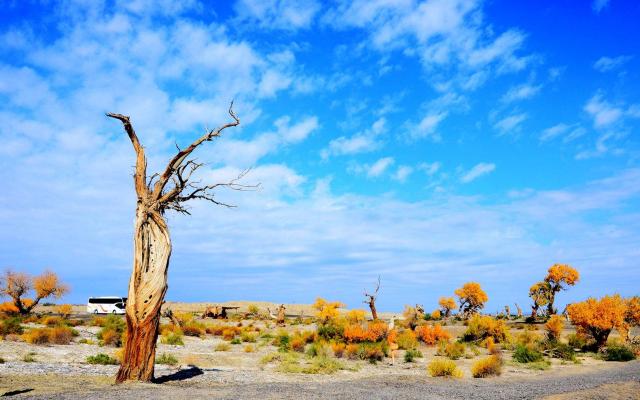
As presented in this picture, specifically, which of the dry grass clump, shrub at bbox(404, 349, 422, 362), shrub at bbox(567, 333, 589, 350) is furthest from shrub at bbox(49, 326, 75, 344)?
shrub at bbox(567, 333, 589, 350)

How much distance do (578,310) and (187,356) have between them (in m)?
21.2

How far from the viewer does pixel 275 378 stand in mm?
16688

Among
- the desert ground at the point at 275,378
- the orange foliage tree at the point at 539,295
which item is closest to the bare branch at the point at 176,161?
the desert ground at the point at 275,378

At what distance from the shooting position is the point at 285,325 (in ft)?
144

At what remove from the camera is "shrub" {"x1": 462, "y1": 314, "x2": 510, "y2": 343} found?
29969 millimetres

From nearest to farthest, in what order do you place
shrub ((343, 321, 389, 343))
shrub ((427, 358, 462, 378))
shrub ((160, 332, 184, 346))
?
1. shrub ((427, 358, 462, 378))
2. shrub ((160, 332, 184, 346))
3. shrub ((343, 321, 389, 343))

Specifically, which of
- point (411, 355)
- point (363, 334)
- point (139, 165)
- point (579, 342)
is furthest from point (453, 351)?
point (139, 165)

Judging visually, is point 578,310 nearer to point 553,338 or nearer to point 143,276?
point 553,338

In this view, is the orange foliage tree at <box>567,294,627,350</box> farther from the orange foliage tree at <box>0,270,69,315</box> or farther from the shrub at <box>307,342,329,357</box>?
the orange foliage tree at <box>0,270,69,315</box>

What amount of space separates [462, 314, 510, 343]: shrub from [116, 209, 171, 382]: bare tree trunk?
76.4 ft

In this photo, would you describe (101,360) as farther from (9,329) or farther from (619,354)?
(619,354)

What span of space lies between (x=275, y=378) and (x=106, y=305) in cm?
5203

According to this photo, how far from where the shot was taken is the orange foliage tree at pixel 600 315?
995 inches

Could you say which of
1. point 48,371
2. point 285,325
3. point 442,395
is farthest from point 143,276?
point 285,325
